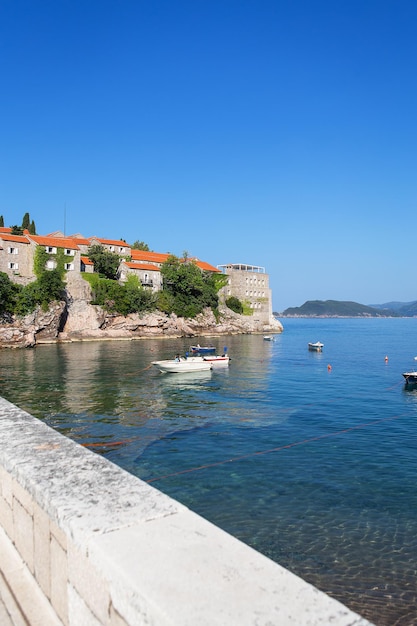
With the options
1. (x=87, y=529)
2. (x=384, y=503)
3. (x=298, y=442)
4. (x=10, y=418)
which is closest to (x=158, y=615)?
(x=87, y=529)

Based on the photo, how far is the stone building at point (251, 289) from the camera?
111000mm

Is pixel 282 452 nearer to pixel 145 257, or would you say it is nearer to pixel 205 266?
pixel 145 257

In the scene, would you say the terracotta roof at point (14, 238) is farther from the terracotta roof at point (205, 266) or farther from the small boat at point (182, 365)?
the terracotta roof at point (205, 266)

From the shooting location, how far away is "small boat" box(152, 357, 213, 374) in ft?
134

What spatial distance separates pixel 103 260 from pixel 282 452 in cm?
7062

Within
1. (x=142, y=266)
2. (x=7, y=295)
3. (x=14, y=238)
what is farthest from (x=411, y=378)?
(x=142, y=266)

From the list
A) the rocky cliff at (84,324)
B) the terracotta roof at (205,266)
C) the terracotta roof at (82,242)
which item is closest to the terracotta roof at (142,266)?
the terracotta roof at (82,242)

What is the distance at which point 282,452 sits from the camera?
18078mm

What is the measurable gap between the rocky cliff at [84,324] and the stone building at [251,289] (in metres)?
15.3

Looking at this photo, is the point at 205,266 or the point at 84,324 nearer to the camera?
the point at 84,324

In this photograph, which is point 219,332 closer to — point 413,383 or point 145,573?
point 413,383

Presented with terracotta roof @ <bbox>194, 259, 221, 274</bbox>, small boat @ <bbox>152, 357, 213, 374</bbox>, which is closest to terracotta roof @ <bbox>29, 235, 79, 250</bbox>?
terracotta roof @ <bbox>194, 259, 221, 274</bbox>

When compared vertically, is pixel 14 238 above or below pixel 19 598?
above

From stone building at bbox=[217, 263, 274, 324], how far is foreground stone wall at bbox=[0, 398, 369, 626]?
103 meters
